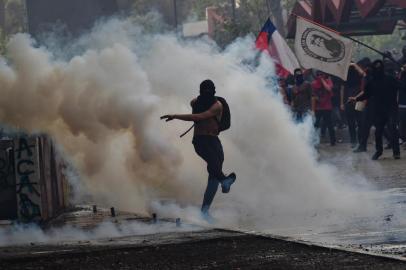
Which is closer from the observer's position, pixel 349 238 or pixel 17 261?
pixel 17 261

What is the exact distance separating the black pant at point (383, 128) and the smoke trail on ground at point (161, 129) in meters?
3.69

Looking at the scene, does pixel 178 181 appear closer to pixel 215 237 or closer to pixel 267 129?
pixel 267 129

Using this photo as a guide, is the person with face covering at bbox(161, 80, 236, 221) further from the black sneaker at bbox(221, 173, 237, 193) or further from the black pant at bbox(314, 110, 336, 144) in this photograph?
the black pant at bbox(314, 110, 336, 144)

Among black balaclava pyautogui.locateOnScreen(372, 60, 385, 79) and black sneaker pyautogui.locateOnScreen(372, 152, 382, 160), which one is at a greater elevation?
black balaclava pyautogui.locateOnScreen(372, 60, 385, 79)

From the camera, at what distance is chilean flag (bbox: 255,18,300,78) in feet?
72.8

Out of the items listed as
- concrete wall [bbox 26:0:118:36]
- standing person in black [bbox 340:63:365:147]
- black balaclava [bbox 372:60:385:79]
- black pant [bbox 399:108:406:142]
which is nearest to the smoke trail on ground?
black balaclava [bbox 372:60:385:79]

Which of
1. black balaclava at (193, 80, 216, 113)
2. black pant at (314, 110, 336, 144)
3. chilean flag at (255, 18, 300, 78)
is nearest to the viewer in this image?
black balaclava at (193, 80, 216, 113)

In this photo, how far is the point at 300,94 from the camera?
24.0 m

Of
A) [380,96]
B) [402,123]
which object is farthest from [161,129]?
[402,123]

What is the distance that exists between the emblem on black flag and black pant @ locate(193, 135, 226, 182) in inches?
405

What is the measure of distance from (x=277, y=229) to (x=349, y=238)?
4.07ft

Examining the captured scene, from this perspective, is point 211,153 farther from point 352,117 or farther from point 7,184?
point 352,117

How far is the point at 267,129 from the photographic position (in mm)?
14945

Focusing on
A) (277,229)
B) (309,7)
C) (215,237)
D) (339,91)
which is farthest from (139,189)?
(309,7)
